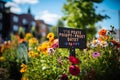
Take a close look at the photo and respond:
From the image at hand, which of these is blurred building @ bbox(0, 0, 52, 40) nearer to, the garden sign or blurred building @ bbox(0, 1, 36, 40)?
blurred building @ bbox(0, 1, 36, 40)

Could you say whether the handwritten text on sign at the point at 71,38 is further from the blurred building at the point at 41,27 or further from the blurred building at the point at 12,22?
the blurred building at the point at 41,27

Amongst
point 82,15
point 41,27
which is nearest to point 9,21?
point 41,27

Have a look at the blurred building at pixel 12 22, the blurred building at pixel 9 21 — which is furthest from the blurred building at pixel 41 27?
the blurred building at pixel 9 21

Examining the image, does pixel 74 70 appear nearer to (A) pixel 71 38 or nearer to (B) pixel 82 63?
(B) pixel 82 63

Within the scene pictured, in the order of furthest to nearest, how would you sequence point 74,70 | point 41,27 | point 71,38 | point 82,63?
1. point 41,27
2. point 71,38
3. point 82,63
4. point 74,70

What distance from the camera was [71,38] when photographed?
679cm

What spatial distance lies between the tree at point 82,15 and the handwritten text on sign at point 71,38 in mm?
17296

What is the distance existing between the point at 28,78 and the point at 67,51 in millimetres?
1294

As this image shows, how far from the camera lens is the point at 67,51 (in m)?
7.28

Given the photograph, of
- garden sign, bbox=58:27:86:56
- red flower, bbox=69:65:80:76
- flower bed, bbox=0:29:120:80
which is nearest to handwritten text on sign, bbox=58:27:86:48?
garden sign, bbox=58:27:86:56

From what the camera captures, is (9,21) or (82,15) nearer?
(82,15)

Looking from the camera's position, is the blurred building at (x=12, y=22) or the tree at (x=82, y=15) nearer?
the tree at (x=82, y=15)

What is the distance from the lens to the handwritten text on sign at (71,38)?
6606mm

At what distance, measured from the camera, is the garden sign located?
6609 mm
